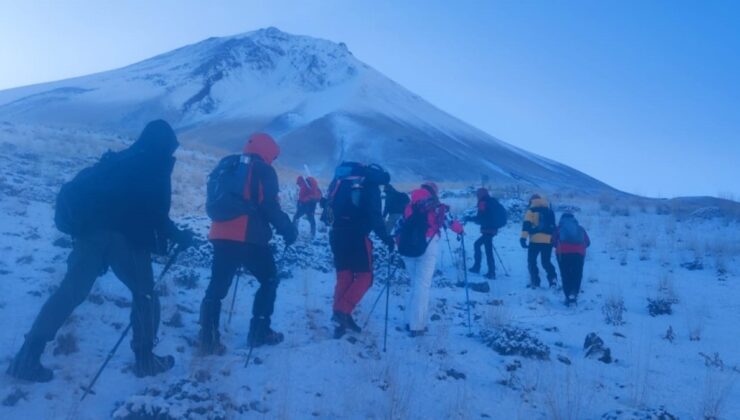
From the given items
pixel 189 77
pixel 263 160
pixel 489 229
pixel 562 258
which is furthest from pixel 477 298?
pixel 189 77

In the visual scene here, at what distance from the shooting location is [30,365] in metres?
4.55

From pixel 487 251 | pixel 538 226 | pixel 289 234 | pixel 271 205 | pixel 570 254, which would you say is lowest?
pixel 487 251

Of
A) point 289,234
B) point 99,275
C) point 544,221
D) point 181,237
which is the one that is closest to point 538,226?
point 544,221

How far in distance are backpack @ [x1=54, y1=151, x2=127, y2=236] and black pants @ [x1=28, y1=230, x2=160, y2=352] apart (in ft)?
0.36

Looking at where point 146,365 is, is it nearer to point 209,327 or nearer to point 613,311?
point 209,327

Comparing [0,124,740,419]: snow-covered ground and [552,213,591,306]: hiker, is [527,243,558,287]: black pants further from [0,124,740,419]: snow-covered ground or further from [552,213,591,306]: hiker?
[552,213,591,306]: hiker

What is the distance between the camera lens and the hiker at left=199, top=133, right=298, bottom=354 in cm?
562

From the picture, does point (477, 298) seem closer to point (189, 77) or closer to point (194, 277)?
point (194, 277)

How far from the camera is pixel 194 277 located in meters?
8.23

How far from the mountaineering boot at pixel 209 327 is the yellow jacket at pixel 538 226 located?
22.7 feet

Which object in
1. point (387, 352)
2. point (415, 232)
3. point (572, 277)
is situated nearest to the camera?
point (387, 352)

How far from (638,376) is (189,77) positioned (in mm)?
114926

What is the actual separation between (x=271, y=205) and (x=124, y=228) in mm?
1260

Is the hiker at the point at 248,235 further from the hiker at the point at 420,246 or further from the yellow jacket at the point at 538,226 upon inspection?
the yellow jacket at the point at 538,226
